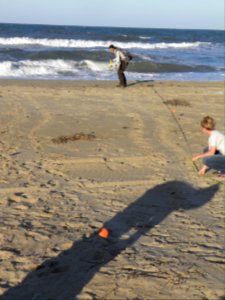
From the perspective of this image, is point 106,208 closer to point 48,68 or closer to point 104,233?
point 104,233

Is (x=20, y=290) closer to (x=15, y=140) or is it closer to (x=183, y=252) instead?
(x=183, y=252)

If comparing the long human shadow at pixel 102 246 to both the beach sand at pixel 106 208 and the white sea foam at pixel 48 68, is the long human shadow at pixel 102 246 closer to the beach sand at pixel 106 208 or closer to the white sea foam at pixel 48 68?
the beach sand at pixel 106 208

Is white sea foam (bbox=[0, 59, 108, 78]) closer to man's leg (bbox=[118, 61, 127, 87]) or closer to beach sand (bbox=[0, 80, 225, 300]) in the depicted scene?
man's leg (bbox=[118, 61, 127, 87])

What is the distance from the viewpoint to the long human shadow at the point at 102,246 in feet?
11.9

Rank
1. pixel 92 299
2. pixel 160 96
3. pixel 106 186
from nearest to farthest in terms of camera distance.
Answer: pixel 92 299, pixel 106 186, pixel 160 96

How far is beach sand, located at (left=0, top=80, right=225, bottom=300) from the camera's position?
12.4 ft

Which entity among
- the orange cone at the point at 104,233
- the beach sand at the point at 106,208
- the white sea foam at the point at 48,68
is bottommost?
the white sea foam at the point at 48,68

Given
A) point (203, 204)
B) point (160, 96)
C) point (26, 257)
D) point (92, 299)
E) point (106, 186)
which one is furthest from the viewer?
point (160, 96)

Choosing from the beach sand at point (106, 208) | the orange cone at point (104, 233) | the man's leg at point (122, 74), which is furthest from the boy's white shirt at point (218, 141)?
the man's leg at point (122, 74)

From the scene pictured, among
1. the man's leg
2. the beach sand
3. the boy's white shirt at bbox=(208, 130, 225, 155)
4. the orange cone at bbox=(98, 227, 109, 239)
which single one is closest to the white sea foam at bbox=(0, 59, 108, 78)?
the man's leg

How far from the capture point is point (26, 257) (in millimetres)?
4078

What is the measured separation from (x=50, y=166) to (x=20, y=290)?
3121 mm

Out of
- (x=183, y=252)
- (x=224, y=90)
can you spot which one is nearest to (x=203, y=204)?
(x=183, y=252)

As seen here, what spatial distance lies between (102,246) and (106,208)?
0.95 meters
